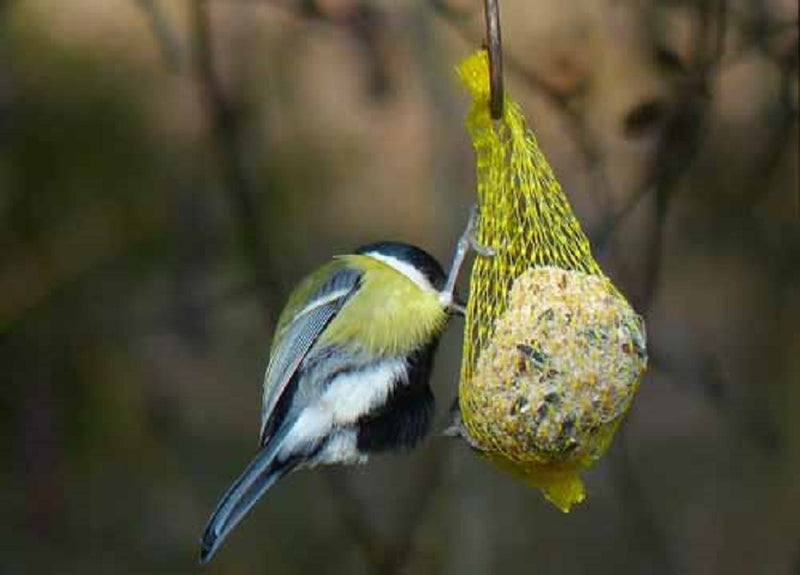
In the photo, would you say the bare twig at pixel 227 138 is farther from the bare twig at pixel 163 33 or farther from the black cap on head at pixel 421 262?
the black cap on head at pixel 421 262

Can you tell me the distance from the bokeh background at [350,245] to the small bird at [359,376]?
103cm

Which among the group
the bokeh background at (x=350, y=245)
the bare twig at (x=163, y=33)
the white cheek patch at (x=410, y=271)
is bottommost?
the bokeh background at (x=350, y=245)

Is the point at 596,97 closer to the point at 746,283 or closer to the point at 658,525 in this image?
the point at 746,283

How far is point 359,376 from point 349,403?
51mm

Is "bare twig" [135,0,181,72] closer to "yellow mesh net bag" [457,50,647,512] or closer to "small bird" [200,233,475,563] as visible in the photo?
"small bird" [200,233,475,563]

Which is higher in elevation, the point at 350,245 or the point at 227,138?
the point at 227,138

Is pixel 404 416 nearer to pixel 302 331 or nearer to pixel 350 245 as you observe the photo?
pixel 302 331

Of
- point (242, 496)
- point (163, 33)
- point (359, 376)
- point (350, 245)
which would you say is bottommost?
point (350, 245)

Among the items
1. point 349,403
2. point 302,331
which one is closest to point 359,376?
point 349,403

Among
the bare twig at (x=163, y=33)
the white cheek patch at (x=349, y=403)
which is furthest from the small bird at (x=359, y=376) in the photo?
the bare twig at (x=163, y=33)

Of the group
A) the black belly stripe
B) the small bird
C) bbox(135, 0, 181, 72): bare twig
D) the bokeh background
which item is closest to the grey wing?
the small bird

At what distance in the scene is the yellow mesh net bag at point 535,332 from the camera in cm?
245

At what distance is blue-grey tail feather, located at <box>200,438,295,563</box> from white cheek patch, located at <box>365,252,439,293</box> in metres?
0.37

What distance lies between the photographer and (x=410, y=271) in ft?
9.78
